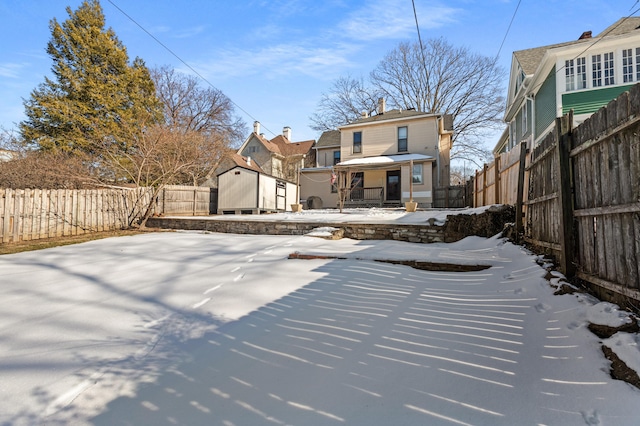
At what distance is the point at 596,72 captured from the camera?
10414 millimetres

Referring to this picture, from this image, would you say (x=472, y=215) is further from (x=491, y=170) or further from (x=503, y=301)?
(x=503, y=301)

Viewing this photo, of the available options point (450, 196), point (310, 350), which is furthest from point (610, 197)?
point (450, 196)

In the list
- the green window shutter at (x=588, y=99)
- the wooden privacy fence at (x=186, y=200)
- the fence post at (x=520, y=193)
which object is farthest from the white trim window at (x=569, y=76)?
the wooden privacy fence at (x=186, y=200)

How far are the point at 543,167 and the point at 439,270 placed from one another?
2.01 metres

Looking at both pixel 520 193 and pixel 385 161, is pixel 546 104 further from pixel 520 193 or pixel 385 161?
pixel 520 193

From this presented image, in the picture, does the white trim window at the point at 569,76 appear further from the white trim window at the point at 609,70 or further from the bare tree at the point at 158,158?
the bare tree at the point at 158,158

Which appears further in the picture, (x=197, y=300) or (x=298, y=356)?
(x=197, y=300)

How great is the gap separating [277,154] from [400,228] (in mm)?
23798

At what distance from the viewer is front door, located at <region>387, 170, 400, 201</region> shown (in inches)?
736

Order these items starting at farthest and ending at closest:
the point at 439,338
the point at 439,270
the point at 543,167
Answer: the point at 439,270
the point at 543,167
the point at 439,338

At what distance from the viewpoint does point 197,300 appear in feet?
11.3

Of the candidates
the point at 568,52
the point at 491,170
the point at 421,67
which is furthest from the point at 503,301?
the point at 421,67

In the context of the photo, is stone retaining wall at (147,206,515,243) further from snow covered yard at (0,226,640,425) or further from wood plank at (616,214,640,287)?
wood plank at (616,214,640,287)

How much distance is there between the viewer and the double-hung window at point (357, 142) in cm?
2025
